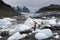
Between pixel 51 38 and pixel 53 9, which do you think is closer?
pixel 51 38

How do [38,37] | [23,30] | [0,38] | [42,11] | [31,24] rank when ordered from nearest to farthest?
[38,37], [0,38], [23,30], [31,24], [42,11]

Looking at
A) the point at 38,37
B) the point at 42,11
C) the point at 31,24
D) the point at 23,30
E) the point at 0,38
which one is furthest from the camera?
the point at 42,11

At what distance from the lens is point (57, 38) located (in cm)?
592

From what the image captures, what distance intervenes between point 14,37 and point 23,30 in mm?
1218

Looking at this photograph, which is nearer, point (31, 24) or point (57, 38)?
point (57, 38)

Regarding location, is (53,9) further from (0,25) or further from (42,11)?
(0,25)

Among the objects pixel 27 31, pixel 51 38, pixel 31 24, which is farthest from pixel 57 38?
pixel 31 24

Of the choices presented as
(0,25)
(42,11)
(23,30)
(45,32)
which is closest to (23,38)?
(45,32)

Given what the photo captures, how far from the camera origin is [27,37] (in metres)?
6.13

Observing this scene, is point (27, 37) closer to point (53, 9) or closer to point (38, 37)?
point (38, 37)

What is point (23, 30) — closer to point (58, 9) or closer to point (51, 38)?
point (51, 38)

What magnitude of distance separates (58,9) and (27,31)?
20097 millimetres

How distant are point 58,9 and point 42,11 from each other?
2061 mm

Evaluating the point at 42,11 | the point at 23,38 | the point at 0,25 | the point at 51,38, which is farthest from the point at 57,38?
the point at 42,11
